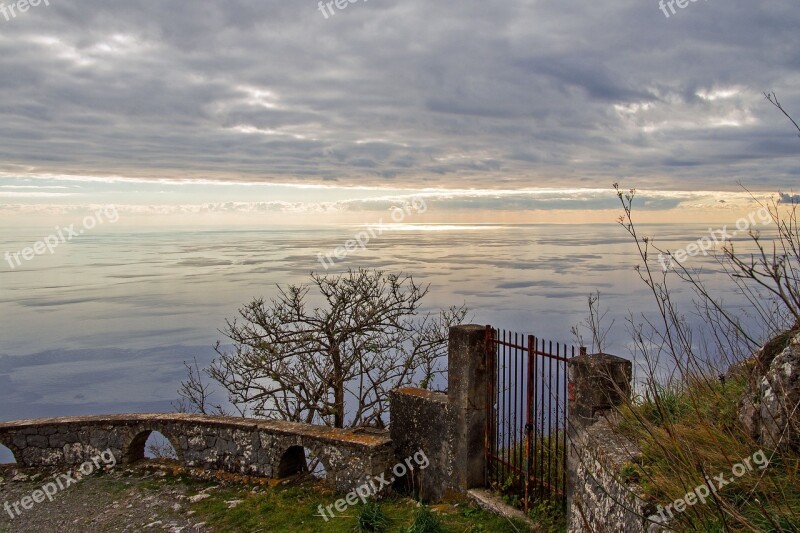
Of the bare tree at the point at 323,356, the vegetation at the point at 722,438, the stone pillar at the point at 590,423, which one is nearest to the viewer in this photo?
the vegetation at the point at 722,438

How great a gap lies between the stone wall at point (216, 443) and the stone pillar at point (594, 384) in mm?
3066

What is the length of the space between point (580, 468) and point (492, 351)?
226 cm

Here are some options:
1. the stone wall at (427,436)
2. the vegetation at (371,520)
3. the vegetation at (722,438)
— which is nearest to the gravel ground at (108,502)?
the vegetation at (371,520)

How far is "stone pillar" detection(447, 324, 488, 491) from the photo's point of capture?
6.79 m

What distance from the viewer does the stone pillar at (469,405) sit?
6785mm

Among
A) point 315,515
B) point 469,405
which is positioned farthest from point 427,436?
point 315,515

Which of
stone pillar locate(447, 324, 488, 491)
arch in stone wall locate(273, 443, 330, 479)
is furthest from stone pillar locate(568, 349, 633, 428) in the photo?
arch in stone wall locate(273, 443, 330, 479)

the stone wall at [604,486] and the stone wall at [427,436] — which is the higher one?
the stone wall at [604,486]

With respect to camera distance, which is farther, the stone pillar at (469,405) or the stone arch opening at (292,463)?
the stone arch opening at (292,463)

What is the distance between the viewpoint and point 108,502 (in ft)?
25.3

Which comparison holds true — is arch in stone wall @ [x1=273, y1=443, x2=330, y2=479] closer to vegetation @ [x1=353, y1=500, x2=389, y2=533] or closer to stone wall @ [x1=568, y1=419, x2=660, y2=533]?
vegetation @ [x1=353, y1=500, x2=389, y2=533]

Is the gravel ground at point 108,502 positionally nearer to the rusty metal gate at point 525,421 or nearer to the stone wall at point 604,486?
the rusty metal gate at point 525,421

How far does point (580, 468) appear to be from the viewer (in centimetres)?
→ 467

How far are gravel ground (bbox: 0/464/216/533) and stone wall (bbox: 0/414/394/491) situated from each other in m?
0.34
